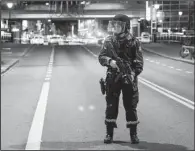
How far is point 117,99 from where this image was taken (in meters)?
4.04

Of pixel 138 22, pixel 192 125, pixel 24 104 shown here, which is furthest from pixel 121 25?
pixel 24 104

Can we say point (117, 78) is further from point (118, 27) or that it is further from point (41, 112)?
point (41, 112)

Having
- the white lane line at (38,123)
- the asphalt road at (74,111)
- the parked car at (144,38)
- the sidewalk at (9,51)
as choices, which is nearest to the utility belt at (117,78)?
the parked car at (144,38)

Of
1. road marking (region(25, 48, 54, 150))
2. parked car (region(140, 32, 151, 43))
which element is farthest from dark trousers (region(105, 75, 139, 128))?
road marking (region(25, 48, 54, 150))

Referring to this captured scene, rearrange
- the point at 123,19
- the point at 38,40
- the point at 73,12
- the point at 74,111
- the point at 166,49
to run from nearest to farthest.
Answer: the point at 123,19, the point at 73,12, the point at 38,40, the point at 166,49, the point at 74,111

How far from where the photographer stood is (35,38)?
539 cm

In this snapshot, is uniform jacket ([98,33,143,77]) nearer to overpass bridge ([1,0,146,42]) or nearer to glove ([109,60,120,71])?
glove ([109,60,120,71])

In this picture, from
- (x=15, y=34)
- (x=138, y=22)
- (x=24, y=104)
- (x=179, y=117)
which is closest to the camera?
(x=138, y=22)

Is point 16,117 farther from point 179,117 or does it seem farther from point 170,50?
point 170,50

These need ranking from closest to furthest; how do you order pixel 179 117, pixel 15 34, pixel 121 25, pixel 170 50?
pixel 121 25 < pixel 15 34 < pixel 170 50 < pixel 179 117

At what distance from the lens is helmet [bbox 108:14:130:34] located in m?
3.96

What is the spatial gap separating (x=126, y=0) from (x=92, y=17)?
95 cm

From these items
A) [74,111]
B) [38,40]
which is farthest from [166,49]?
[74,111]

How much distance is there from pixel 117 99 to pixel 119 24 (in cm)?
50
